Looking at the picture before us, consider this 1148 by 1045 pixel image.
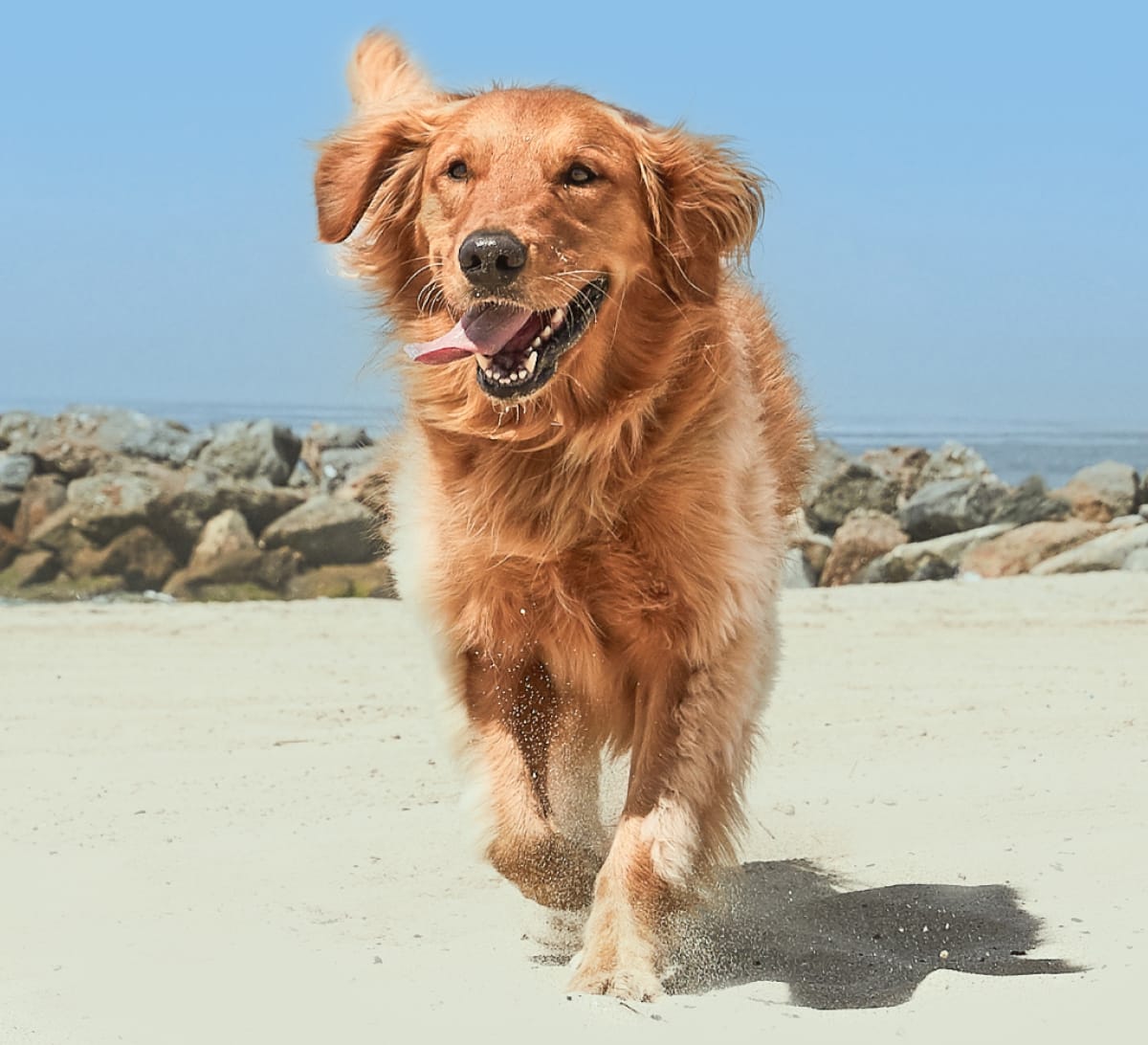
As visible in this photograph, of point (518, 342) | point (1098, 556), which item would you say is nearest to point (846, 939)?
point (518, 342)

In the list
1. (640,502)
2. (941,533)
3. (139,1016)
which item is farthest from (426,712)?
(941,533)

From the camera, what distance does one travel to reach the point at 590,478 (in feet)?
14.4

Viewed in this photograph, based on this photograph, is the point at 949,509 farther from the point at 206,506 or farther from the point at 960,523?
the point at 206,506

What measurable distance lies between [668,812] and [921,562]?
38.0ft

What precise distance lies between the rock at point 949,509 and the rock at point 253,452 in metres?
7.55

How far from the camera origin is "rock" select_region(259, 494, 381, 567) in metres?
15.1

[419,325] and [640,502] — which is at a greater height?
[419,325]

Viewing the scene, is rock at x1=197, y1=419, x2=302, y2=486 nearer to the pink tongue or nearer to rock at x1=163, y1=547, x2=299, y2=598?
rock at x1=163, y1=547, x2=299, y2=598

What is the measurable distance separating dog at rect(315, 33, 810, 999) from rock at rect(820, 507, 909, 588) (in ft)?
37.6

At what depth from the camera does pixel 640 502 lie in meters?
4.39

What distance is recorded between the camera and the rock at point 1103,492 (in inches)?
731

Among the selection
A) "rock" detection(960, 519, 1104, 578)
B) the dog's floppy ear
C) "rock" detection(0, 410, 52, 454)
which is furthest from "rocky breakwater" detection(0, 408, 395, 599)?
the dog's floppy ear

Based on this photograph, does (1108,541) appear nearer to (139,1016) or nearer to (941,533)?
(941,533)

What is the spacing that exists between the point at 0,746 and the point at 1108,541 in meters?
10.9
